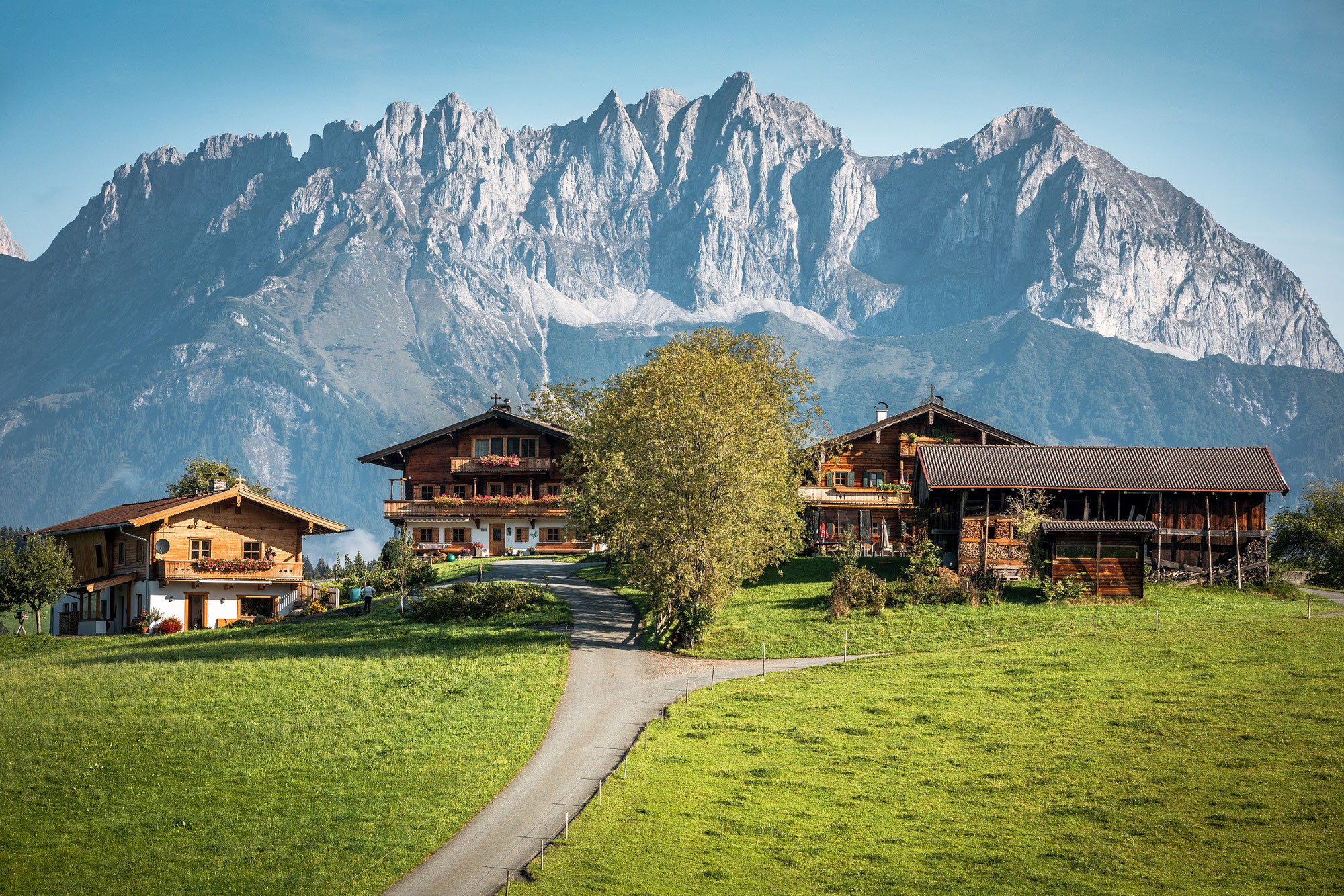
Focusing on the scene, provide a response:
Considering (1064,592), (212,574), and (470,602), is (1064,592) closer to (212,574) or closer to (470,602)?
(470,602)

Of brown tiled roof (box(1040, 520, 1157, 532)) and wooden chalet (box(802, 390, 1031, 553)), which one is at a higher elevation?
wooden chalet (box(802, 390, 1031, 553))

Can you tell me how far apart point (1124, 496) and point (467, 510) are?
150 ft

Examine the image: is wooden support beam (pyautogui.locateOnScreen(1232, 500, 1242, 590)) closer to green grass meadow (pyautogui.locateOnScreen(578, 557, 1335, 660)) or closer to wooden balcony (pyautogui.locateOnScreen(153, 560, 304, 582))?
green grass meadow (pyautogui.locateOnScreen(578, 557, 1335, 660))

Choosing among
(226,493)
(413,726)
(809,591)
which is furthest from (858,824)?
(226,493)

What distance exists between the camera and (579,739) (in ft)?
102

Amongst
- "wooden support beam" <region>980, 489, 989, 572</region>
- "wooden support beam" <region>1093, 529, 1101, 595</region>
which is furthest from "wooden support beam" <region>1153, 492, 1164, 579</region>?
"wooden support beam" <region>980, 489, 989, 572</region>

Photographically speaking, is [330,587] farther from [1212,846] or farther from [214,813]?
[1212,846]

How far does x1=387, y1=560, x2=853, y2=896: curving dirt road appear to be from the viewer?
73.7ft

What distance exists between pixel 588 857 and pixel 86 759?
47.5ft

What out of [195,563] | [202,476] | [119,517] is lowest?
[195,563]

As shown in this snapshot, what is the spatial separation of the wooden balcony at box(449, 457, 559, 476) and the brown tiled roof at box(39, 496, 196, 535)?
21.6m

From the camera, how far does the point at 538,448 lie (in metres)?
87.7

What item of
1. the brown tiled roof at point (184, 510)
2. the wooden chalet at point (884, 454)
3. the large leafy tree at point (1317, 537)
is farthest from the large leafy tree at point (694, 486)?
the large leafy tree at point (1317, 537)

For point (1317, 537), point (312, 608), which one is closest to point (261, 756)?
point (312, 608)
